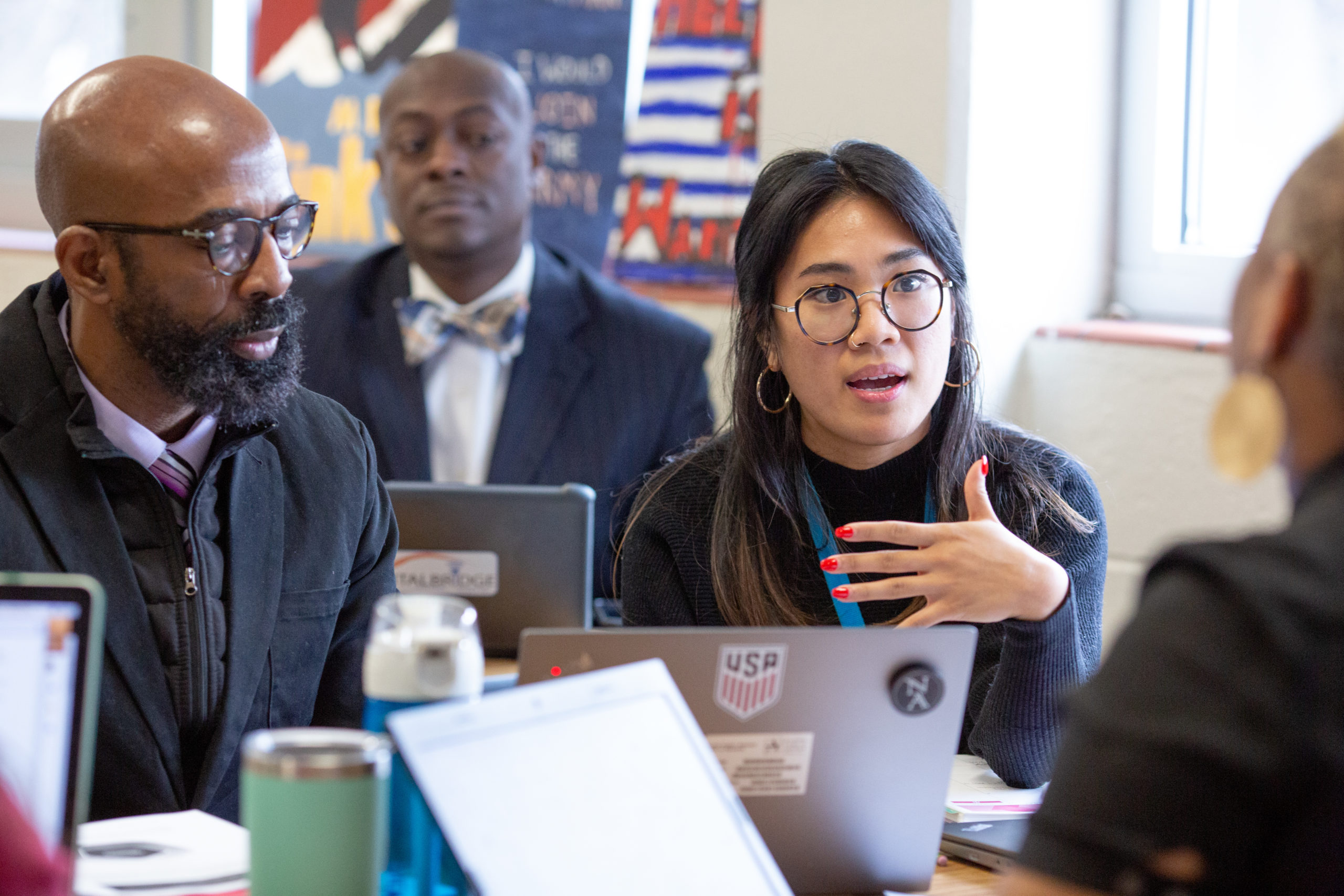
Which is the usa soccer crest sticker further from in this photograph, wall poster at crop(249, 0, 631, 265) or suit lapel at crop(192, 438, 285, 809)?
wall poster at crop(249, 0, 631, 265)

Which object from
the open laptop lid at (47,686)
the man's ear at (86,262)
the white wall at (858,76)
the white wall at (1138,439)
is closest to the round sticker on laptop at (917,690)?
the open laptop lid at (47,686)

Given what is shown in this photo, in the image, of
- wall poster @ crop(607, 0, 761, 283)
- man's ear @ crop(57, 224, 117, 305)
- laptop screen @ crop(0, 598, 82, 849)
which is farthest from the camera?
wall poster @ crop(607, 0, 761, 283)

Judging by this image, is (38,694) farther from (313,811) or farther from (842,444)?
(842,444)

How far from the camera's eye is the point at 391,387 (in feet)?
10.4

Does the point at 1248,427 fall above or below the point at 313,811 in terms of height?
above

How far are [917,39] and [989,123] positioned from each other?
→ 0.85 feet

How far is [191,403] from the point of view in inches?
67.2

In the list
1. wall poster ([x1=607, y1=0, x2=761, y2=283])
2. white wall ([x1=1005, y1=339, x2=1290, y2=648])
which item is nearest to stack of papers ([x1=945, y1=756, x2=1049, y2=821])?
white wall ([x1=1005, y1=339, x2=1290, y2=648])

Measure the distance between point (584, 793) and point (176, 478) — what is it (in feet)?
3.01

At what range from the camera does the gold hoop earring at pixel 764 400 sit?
1.94 metres

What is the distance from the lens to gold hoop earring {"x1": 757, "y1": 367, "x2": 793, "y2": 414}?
1.94m

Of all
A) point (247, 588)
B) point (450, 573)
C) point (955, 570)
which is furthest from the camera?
point (450, 573)

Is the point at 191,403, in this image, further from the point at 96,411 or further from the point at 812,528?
Result: the point at 812,528

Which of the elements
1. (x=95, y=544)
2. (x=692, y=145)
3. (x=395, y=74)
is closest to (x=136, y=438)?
(x=95, y=544)
